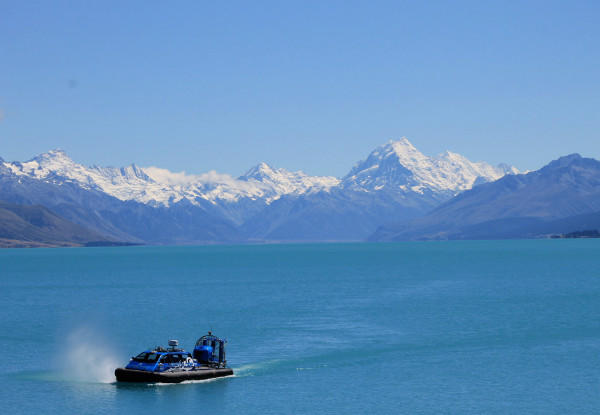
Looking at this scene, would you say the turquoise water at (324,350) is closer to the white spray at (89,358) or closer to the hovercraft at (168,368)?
the white spray at (89,358)

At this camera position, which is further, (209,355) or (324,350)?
(324,350)

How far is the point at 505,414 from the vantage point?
55969 millimetres

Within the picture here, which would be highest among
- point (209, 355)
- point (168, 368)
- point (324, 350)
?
point (209, 355)

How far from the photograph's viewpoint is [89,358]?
77938 millimetres

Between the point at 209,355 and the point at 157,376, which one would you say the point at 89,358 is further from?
the point at 157,376

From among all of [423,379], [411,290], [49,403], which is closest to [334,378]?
[423,379]

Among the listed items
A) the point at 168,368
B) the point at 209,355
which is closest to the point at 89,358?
the point at 209,355

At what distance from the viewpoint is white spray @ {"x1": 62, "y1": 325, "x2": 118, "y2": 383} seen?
69875mm

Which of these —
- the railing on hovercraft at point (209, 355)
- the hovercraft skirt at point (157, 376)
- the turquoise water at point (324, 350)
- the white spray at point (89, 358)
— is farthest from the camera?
the white spray at point (89, 358)

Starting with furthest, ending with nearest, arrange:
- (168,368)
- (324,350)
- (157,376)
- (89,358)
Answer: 1. (324,350)
2. (89,358)
3. (168,368)
4. (157,376)

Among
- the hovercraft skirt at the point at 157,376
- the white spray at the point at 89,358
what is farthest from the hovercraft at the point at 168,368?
the white spray at the point at 89,358

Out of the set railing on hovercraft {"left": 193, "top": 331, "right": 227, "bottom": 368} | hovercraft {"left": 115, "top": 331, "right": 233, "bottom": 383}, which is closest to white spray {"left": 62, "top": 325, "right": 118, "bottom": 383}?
hovercraft {"left": 115, "top": 331, "right": 233, "bottom": 383}

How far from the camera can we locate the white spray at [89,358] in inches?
2751

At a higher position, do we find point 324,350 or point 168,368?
point 168,368
